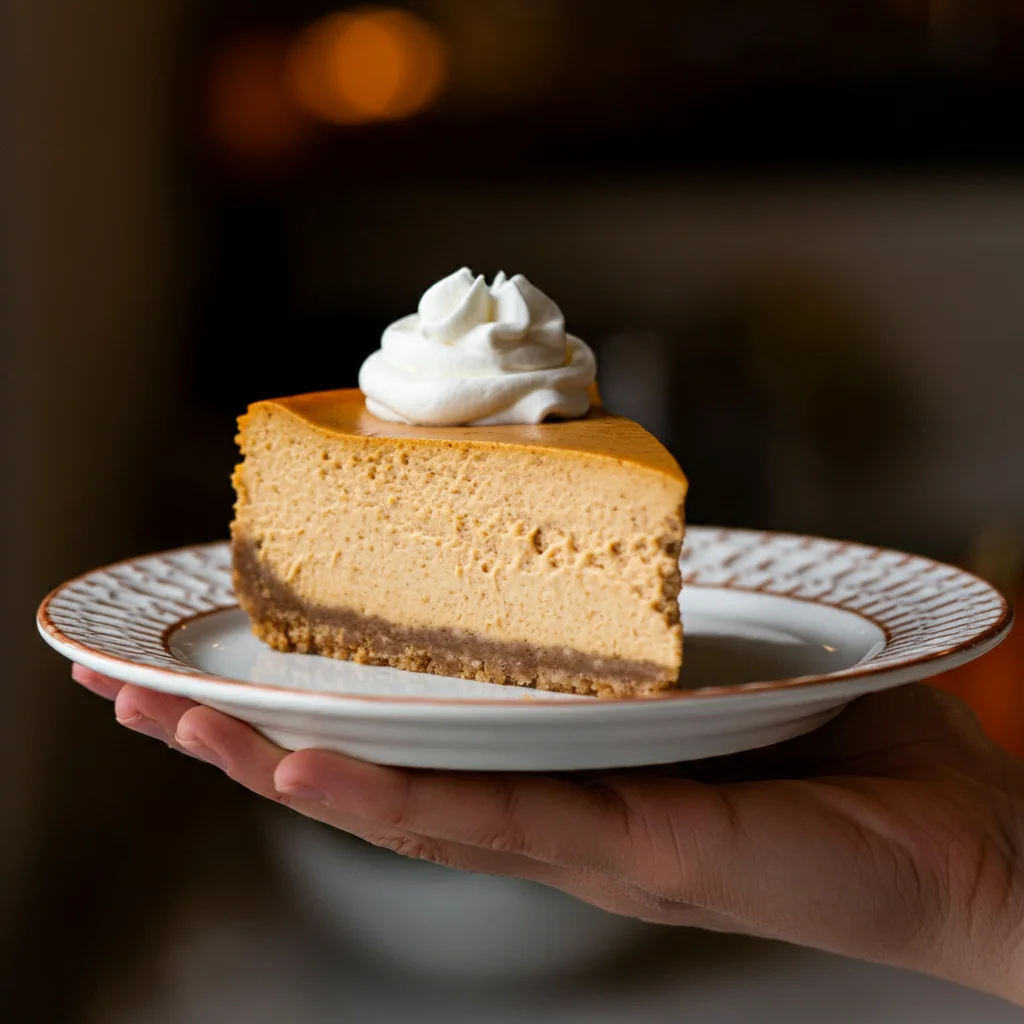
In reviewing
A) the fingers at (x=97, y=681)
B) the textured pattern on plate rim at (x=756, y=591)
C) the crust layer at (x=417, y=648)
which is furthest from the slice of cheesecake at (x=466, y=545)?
the fingers at (x=97, y=681)

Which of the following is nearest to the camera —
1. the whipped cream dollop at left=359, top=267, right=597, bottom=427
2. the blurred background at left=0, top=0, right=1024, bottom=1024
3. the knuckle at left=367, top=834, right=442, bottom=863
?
the knuckle at left=367, top=834, right=442, bottom=863

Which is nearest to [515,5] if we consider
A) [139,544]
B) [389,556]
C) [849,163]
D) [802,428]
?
[849,163]

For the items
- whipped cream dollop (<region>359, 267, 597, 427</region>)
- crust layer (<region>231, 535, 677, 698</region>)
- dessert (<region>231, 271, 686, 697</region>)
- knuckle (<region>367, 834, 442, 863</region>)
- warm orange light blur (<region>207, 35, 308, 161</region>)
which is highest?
warm orange light blur (<region>207, 35, 308, 161</region>)

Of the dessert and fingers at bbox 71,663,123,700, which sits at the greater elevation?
the dessert

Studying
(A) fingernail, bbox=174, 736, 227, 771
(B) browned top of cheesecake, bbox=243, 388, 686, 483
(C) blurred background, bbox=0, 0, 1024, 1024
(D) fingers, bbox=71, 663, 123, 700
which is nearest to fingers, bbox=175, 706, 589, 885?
(A) fingernail, bbox=174, 736, 227, 771

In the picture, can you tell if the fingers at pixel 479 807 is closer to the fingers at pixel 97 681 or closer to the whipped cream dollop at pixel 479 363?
the fingers at pixel 97 681

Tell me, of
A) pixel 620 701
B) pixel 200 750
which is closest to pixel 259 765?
pixel 200 750

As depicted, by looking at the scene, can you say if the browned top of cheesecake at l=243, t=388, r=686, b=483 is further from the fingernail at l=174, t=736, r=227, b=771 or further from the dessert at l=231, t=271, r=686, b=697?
the fingernail at l=174, t=736, r=227, b=771

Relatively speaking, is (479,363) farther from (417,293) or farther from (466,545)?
(417,293)
